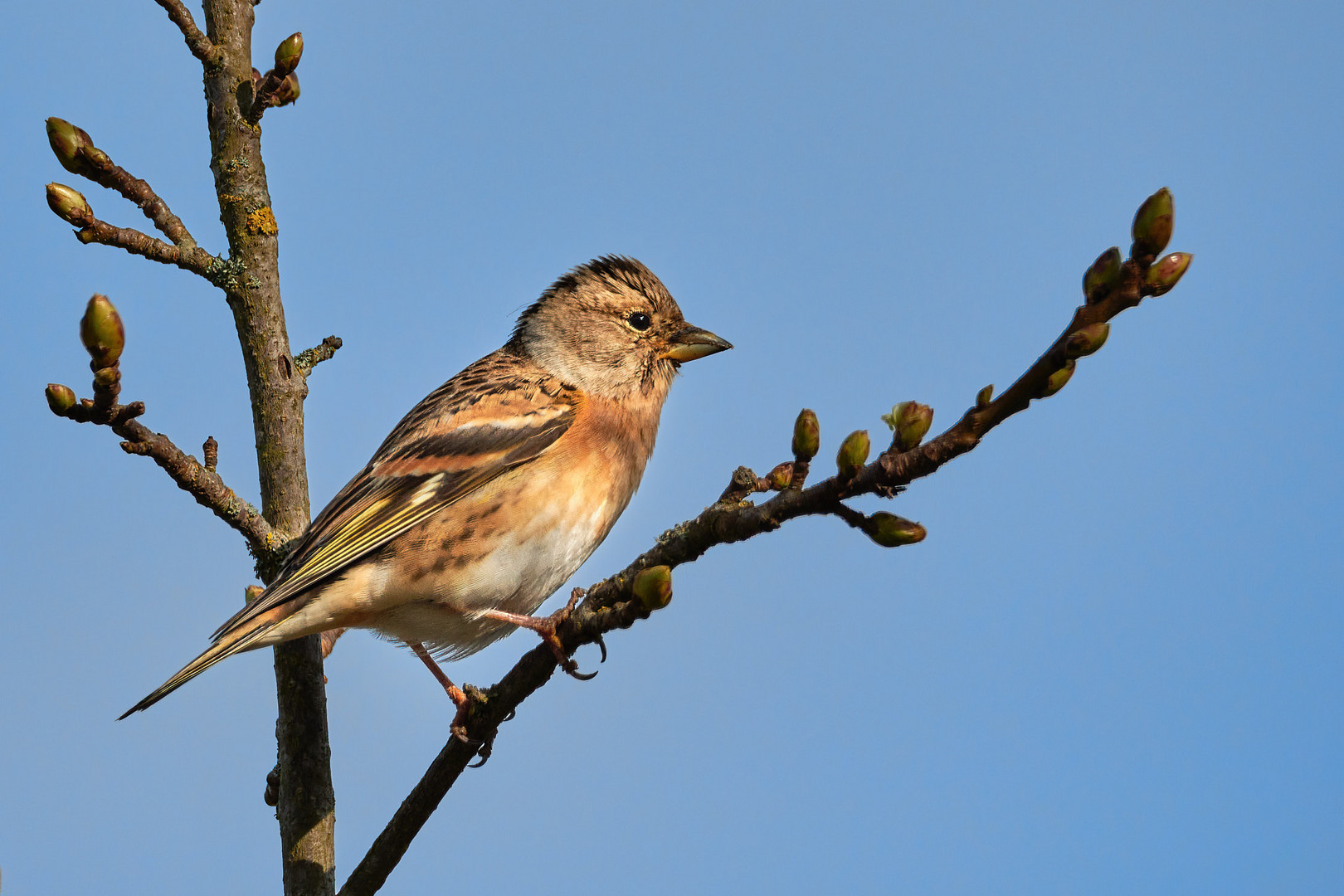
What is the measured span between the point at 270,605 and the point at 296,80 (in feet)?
8.20

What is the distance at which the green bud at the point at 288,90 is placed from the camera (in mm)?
5578

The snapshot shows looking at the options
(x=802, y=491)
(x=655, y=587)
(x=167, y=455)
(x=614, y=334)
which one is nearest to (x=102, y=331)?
(x=167, y=455)

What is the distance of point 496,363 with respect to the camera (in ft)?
24.4

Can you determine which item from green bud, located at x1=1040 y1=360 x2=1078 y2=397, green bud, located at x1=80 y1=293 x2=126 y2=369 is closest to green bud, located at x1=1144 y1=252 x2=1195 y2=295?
green bud, located at x1=1040 y1=360 x2=1078 y2=397

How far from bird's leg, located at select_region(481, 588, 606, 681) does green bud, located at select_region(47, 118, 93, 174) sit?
2.81 m

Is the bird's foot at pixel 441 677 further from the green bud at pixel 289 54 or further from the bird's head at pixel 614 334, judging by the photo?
the green bud at pixel 289 54

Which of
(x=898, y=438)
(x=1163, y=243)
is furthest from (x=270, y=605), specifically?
(x=1163, y=243)

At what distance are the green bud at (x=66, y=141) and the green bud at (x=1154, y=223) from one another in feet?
15.5

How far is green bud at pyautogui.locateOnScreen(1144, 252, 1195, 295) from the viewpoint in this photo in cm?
247

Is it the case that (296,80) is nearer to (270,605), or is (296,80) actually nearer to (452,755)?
(270,605)

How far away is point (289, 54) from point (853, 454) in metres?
3.98

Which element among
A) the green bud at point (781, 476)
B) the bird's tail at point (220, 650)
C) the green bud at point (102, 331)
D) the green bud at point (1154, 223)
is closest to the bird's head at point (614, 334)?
the bird's tail at point (220, 650)

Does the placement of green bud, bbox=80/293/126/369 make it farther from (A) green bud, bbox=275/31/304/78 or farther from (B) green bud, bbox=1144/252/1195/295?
(B) green bud, bbox=1144/252/1195/295

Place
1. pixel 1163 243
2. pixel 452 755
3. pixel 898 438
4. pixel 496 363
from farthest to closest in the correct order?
pixel 496 363, pixel 452 755, pixel 898 438, pixel 1163 243
